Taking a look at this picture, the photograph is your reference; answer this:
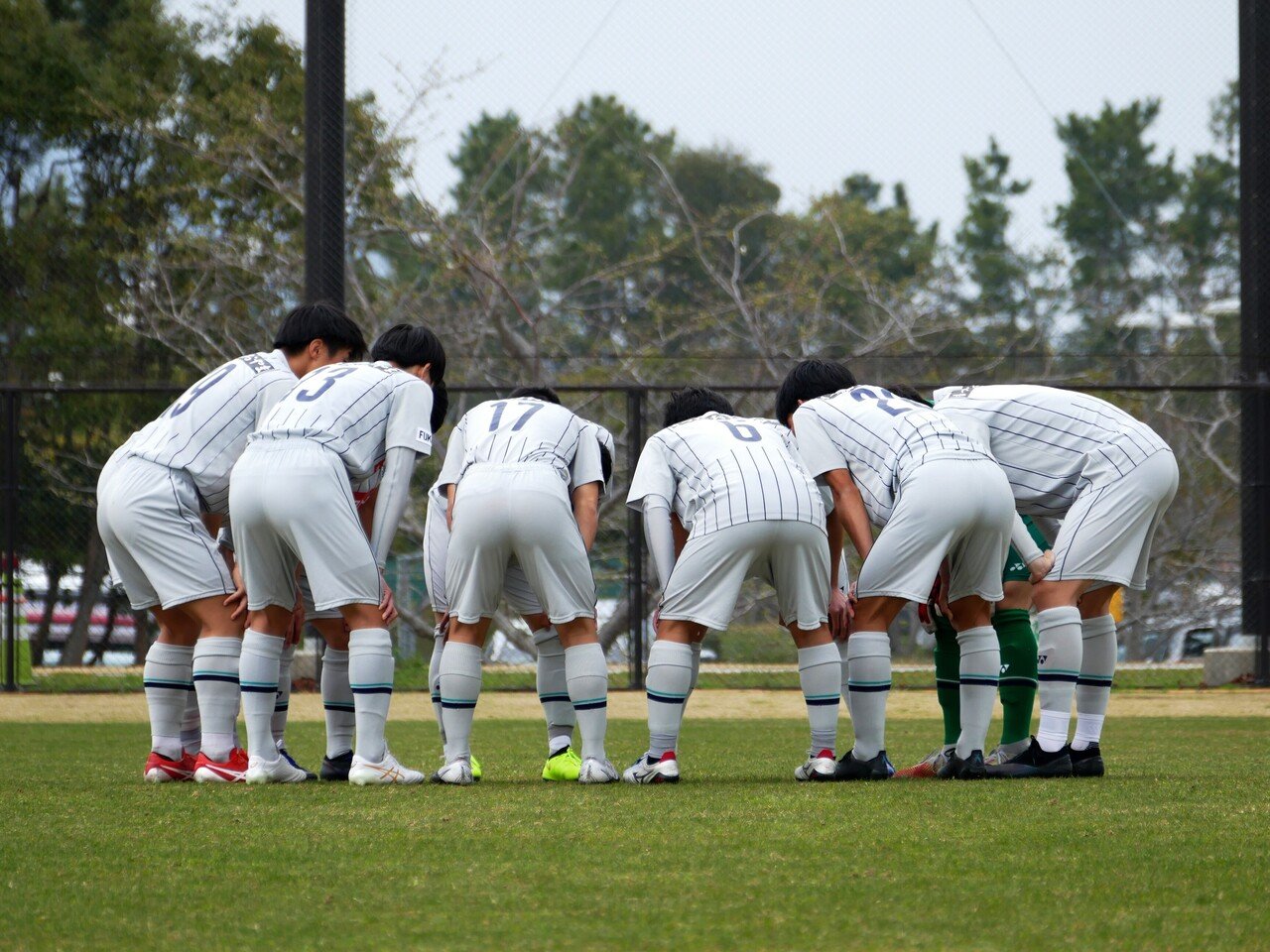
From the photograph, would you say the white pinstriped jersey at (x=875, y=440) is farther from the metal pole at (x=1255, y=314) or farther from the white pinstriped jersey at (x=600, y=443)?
the metal pole at (x=1255, y=314)

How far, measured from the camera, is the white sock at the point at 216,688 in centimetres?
552

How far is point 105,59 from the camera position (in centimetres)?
2097

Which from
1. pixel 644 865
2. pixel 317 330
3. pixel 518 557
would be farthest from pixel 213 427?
Result: pixel 644 865

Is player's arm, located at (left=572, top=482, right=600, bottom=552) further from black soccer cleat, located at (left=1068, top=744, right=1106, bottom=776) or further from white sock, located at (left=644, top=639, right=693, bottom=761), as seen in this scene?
black soccer cleat, located at (left=1068, top=744, right=1106, bottom=776)

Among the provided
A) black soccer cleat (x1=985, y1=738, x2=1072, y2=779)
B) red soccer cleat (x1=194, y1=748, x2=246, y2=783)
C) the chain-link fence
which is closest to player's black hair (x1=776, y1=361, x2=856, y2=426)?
black soccer cleat (x1=985, y1=738, x2=1072, y2=779)

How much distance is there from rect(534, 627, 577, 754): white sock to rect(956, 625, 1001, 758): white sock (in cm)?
146

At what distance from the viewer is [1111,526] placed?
225 inches

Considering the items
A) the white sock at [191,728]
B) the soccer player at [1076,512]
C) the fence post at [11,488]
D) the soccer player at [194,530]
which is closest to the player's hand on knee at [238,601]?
the soccer player at [194,530]

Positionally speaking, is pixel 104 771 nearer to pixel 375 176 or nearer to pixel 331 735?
pixel 331 735

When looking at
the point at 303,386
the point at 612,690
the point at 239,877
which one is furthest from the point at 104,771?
the point at 612,690

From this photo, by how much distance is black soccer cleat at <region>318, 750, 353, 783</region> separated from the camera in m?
5.74

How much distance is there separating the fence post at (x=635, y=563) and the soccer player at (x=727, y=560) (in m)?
5.84

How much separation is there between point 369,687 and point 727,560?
1296 millimetres

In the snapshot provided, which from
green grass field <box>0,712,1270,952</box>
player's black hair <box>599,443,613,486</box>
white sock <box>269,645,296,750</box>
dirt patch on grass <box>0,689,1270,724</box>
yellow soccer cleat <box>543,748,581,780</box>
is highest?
player's black hair <box>599,443,613,486</box>
